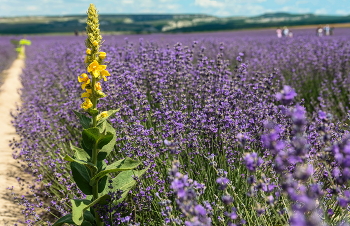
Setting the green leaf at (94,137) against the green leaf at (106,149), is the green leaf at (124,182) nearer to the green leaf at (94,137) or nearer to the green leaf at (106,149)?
the green leaf at (106,149)

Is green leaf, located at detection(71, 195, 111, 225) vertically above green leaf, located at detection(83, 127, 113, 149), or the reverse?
green leaf, located at detection(83, 127, 113, 149)

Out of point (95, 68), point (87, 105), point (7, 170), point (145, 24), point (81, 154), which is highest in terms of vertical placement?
point (145, 24)

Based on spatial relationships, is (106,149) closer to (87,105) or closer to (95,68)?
(87,105)

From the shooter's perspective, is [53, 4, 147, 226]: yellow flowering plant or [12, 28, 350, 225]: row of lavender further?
[53, 4, 147, 226]: yellow flowering plant

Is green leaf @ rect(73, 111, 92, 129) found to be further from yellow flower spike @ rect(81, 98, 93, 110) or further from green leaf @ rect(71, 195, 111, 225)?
green leaf @ rect(71, 195, 111, 225)

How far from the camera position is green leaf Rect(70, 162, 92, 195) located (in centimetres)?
237

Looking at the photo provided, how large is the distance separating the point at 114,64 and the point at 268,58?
4.27 meters

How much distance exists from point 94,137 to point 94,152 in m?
0.17

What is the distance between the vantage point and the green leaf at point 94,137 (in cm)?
208

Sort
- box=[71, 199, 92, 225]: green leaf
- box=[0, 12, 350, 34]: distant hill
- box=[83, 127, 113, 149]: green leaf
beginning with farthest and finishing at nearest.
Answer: box=[0, 12, 350, 34]: distant hill
box=[83, 127, 113, 149]: green leaf
box=[71, 199, 92, 225]: green leaf

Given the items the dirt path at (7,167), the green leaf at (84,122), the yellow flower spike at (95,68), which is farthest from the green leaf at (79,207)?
the dirt path at (7,167)

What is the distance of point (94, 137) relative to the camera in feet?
6.99

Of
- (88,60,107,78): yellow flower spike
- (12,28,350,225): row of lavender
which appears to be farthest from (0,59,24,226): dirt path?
(88,60,107,78): yellow flower spike

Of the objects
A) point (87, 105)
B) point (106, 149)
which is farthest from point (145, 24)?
point (87, 105)
